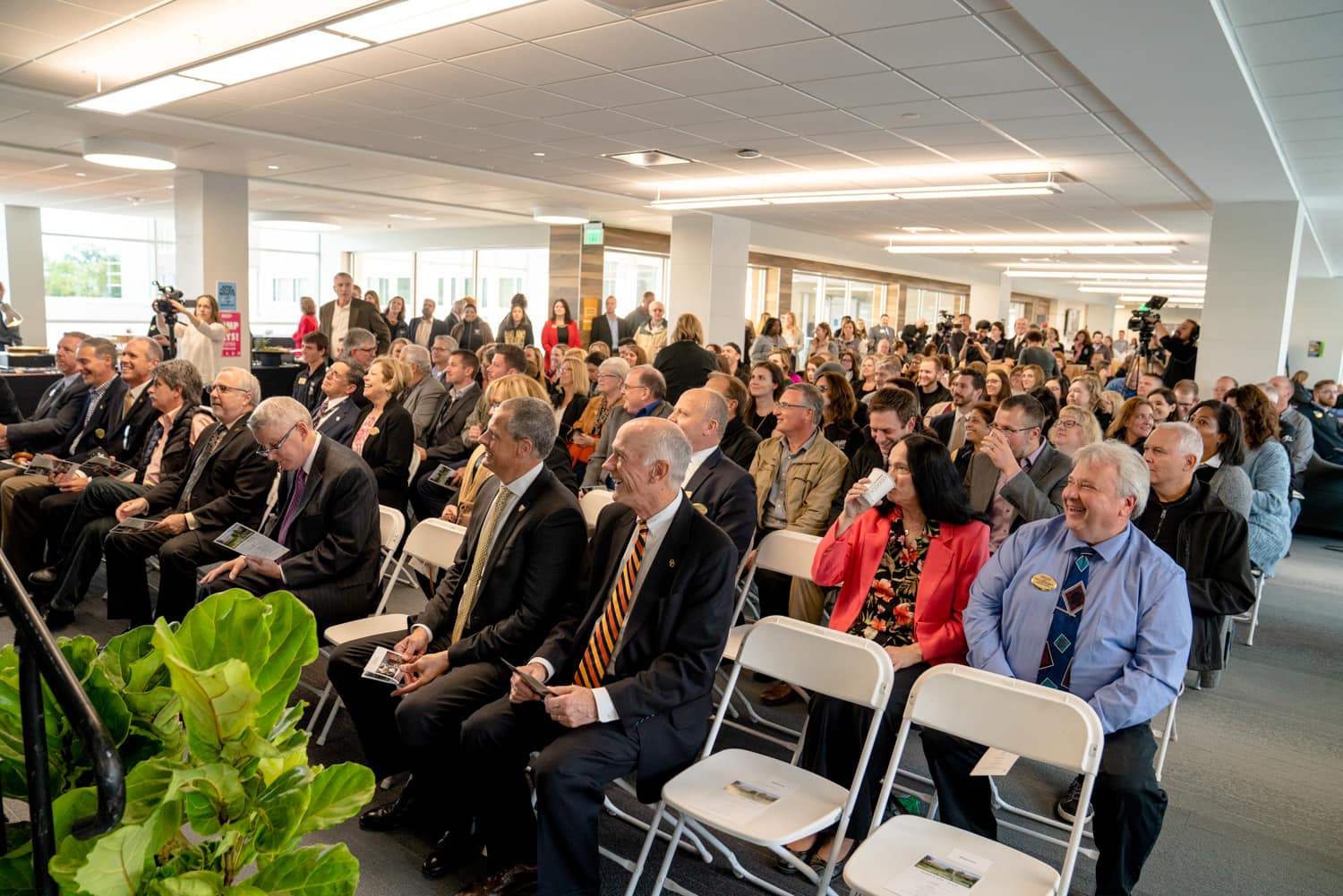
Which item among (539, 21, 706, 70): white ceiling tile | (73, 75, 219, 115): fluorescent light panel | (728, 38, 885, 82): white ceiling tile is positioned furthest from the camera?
(73, 75, 219, 115): fluorescent light panel

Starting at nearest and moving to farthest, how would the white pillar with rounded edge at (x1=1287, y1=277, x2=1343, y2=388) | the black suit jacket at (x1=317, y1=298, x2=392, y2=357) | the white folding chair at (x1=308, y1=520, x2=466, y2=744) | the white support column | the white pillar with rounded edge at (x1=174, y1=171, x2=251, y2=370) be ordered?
the white folding chair at (x1=308, y1=520, x2=466, y2=744)
the black suit jacket at (x1=317, y1=298, x2=392, y2=357)
the white pillar with rounded edge at (x1=174, y1=171, x2=251, y2=370)
the white support column
the white pillar with rounded edge at (x1=1287, y1=277, x2=1343, y2=388)

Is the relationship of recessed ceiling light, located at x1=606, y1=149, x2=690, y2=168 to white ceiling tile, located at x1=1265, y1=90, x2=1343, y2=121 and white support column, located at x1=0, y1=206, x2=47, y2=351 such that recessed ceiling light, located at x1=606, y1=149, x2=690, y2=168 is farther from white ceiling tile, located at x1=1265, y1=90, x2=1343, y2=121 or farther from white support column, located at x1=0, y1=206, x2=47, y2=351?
white support column, located at x1=0, y1=206, x2=47, y2=351

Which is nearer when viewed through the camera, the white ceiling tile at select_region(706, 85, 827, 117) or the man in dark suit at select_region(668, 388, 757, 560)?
the man in dark suit at select_region(668, 388, 757, 560)

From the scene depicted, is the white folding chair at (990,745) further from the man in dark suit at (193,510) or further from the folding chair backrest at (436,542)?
the man in dark suit at (193,510)

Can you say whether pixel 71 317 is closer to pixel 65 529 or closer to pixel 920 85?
pixel 65 529

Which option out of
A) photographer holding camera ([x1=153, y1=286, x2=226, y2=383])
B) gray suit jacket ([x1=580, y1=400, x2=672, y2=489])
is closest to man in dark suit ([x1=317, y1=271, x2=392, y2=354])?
photographer holding camera ([x1=153, y1=286, x2=226, y2=383])

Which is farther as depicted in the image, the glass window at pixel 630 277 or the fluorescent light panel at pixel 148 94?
the glass window at pixel 630 277

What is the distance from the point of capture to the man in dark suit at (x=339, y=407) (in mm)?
5316

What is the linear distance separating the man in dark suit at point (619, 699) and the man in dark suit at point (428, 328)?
463 inches

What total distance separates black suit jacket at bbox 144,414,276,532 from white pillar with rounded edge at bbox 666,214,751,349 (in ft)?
30.5

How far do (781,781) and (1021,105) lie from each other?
5.15 m

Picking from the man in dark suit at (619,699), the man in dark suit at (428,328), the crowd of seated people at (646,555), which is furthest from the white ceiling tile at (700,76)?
the man in dark suit at (428,328)

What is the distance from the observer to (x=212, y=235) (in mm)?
11039

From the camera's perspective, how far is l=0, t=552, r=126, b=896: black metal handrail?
0.83 m
